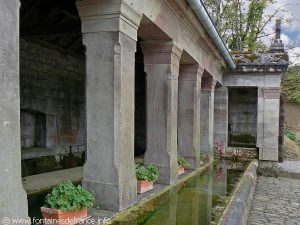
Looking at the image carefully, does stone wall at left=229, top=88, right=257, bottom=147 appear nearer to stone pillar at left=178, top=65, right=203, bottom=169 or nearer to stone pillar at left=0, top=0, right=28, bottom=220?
stone pillar at left=178, top=65, right=203, bottom=169

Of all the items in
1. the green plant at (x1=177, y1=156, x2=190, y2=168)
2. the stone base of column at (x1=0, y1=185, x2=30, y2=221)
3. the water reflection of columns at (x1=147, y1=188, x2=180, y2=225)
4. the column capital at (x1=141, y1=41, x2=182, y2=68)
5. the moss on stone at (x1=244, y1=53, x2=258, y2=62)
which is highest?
the moss on stone at (x1=244, y1=53, x2=258, y2=62)

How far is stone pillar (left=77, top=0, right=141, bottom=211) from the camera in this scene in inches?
159

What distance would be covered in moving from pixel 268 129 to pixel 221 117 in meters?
1.58

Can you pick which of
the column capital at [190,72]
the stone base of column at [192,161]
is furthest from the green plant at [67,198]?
the column capital at [190,72]

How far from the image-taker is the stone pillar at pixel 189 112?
25.9 feet

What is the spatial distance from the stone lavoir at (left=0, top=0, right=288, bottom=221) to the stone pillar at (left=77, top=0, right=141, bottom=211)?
0.01 metres

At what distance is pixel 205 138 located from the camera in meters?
9.90

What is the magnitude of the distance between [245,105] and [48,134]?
748cm

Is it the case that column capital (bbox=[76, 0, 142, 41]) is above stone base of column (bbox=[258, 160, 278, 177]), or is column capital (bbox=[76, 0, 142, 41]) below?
above

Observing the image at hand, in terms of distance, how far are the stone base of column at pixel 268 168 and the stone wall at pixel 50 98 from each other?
5849 millimetres

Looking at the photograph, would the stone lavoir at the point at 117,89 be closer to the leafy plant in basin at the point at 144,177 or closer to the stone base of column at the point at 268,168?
the stone base of column at the point at 268,168

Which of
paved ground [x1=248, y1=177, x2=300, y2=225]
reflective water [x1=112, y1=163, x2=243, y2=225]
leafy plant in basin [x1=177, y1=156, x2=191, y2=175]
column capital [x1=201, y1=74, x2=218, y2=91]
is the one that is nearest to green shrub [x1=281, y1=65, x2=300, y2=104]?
paved ground [x1=248, y1=177, x2=300, y2=225]

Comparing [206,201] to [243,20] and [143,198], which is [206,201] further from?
[243,20]

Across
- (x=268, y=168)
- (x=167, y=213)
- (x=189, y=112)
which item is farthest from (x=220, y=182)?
(x=268, y=168)
